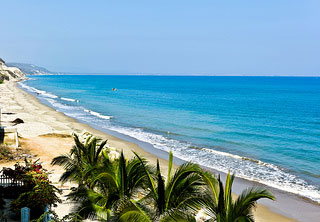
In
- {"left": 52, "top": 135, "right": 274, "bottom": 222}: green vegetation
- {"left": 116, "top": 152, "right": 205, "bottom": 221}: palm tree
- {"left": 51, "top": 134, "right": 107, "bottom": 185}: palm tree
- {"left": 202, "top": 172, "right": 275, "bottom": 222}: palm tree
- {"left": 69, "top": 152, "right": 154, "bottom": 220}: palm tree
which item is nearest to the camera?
{"left": 202, "top": 172, "right": 275, "bottom": 222}: palm tree

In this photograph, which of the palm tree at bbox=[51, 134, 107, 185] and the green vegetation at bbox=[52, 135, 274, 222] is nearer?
the green vegetation at bbox=[52, 135, 274, 222]

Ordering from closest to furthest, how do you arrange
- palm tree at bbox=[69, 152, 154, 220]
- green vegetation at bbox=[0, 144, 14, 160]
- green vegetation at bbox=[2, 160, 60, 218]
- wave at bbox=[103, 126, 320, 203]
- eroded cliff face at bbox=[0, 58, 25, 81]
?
palm tree at bbox=[69, 152, 154, 220], green vegetation at bbox=[2, 160, 60, 218], wave at bbox=[103, 126, 320, 203], green vegetation at bbox=[0, 144, 14, 160], eroded cliff face at bbox=[0, 58, 25, 81]

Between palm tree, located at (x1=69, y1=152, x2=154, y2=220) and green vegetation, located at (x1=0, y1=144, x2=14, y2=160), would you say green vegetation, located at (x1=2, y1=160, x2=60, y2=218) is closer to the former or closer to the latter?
palm tree, located at (x1=69, y1=152, x2=154, y2=220)

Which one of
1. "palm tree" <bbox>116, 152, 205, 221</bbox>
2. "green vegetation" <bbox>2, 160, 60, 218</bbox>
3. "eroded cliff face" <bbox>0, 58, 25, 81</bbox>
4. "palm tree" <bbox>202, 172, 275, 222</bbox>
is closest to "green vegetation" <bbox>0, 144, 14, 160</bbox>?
"green vegetation" <bbox>2, 160, 60, 218</bbox>

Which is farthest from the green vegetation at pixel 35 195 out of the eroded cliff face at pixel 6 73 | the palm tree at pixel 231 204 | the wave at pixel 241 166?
the eroded cliff face at pixel 6 73

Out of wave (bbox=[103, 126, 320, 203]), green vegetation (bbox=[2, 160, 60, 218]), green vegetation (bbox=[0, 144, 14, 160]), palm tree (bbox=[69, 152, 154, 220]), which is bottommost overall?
wave (bbox=[103, 126, 320, 203])

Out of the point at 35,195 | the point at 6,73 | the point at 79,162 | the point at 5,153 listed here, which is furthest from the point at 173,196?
the point at 6,73

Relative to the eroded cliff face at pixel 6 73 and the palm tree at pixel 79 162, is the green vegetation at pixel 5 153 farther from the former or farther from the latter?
the eroded cliff face at pixel 6 73

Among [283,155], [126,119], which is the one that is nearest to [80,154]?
[283,155]

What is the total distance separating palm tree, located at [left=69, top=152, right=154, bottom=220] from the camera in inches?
312

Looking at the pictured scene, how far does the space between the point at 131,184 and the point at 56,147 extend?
14988 mm

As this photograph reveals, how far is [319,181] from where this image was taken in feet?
61.3

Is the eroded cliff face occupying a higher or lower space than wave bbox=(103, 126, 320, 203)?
higher

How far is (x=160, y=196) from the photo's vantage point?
754 cm
